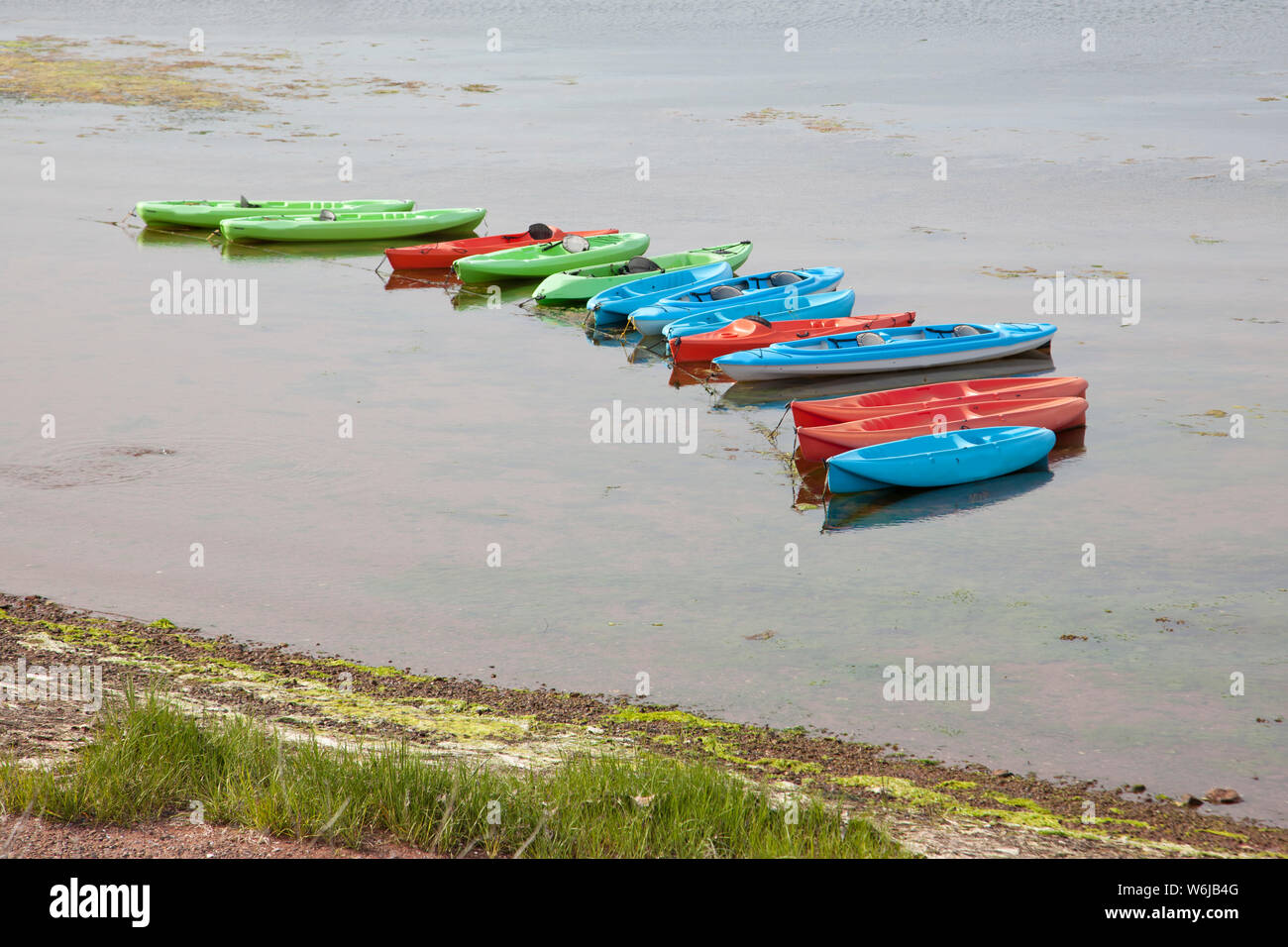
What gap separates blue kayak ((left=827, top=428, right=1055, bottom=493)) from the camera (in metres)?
15.7

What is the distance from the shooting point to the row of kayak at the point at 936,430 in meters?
15.8

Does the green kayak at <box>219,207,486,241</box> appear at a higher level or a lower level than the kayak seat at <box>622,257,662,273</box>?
higher

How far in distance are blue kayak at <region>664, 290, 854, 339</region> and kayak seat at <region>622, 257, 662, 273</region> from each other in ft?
7.39

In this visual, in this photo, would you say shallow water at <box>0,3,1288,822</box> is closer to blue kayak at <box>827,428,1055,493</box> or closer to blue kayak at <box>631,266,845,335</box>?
blue kayak at <box>827,428,1055,493</box>

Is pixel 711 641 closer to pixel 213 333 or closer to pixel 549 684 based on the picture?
pixel 549 684

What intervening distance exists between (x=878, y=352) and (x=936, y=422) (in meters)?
3.56

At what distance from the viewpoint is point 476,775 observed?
7.24m

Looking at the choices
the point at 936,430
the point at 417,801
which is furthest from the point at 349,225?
the point at 417,801

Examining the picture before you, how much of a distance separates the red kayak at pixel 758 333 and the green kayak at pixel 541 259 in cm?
620

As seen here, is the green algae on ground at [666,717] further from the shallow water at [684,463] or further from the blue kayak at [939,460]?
the blue kayak at [939,460]

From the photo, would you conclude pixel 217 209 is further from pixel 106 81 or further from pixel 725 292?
pixel 106 81

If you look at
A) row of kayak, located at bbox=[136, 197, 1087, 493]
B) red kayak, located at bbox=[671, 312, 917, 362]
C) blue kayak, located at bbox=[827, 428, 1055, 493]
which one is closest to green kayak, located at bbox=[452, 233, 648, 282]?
row of kayak, located at bbox=[136, 197, 1087, 493]
